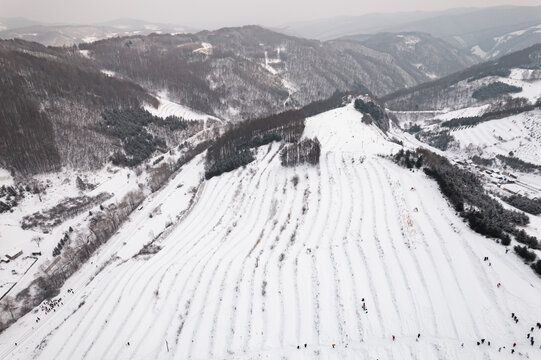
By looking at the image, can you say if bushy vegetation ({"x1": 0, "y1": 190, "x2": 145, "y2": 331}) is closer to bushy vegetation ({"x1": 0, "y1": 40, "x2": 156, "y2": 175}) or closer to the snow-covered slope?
the snow-covered slope

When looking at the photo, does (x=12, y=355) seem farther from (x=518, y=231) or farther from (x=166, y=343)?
(x=518, y=231)

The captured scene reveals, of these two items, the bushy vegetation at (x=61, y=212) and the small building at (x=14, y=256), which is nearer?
the small building at (x=14, y=256)

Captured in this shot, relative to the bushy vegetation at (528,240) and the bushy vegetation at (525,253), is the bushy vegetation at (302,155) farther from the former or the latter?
the bushy vegetation at (525,253)

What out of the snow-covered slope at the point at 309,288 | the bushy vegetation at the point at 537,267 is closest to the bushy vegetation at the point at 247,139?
the snow-covered slope at the point at 309,288

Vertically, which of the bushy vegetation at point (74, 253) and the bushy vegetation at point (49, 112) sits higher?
the bushy vegetation at point (49, 112)

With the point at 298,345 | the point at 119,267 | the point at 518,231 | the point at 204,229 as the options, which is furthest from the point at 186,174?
the point at 518,231

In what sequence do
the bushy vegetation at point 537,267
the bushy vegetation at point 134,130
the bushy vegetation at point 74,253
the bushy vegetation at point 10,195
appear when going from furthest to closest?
the bushy vegetation at point 134,130 → the bushy vegetation at point 10,195 → the bushy vegetation at point 74,253 → the bushy vegetation at point 537,267
